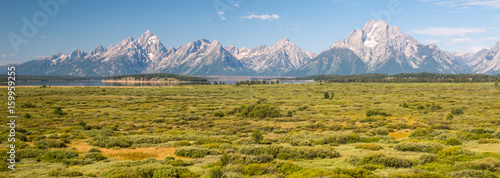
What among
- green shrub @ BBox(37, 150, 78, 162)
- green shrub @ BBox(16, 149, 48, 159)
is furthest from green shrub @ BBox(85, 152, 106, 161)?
green shrub @ BBox(16, 149, 48, 159)

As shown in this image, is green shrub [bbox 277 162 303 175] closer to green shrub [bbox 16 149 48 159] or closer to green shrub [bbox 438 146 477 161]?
green shrub [bbox 438 146 477 161]

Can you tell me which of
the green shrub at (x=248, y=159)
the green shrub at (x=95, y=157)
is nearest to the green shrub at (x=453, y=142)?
the green shrub at (x=248, y=159)

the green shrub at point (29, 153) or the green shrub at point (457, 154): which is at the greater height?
the green shrub at point (457, 154)

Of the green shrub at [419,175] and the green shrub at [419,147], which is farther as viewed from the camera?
the green shrub at [419,147]

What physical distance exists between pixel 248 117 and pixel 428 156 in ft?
116

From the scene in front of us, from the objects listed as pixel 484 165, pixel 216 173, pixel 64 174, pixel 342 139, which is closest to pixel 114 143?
pixel 64 174

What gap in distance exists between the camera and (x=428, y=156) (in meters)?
15.3

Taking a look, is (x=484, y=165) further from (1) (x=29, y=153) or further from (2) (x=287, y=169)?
(1) (x=29, y=153)

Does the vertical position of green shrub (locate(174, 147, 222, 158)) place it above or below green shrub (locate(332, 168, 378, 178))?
below

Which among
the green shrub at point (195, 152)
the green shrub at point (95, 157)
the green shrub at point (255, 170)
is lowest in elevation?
the green shrub at point (95, 157)

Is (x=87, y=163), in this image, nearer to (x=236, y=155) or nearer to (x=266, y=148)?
(x=236, y=155)

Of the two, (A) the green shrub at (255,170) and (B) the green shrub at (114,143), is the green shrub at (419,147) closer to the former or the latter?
(A) the green shrub at (255,170)

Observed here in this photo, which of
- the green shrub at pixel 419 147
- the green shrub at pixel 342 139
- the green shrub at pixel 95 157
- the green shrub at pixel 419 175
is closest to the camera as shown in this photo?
the green shrub at pixel 419 175

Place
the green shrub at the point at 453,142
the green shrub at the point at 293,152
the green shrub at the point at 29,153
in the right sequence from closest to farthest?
the green shrub at the point at 293,152
the green shrub at the point at 29,153
the green shrub at the point at 453,142
